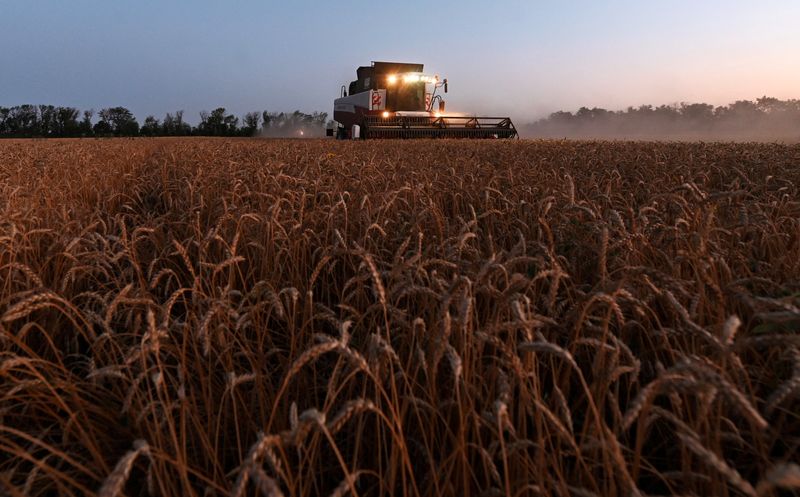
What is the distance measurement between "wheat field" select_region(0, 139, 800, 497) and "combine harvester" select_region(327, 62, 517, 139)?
19.2m

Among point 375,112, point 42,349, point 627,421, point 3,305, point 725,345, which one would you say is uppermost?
Result: point 375,112

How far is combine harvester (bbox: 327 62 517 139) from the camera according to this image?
22828mm

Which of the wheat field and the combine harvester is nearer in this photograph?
the wheat field

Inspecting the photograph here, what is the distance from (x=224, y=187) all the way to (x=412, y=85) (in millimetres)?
22625

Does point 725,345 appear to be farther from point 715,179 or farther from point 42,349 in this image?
point 715,179

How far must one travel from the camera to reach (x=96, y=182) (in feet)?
20.5

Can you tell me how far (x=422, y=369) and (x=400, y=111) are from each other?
82.4 ft

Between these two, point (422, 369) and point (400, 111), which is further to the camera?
point (400, 111)

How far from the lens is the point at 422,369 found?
71.1 inches

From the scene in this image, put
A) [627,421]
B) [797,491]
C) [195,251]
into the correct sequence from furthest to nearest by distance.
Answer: [195,251] < [797,491] < [627,421]

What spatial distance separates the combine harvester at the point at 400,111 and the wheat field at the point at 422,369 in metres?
19.2

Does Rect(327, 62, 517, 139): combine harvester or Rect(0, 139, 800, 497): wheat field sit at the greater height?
Rect(327, 62, 517, 139): combine harvester

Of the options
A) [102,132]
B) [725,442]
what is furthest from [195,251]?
[102,132]

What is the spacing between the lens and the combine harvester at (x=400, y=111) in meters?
22.8
